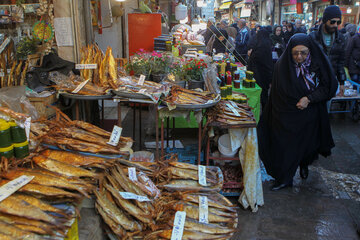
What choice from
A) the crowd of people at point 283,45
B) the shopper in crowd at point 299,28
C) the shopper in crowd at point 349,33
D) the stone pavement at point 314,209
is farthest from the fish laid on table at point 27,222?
the shopper in crowd at point 299,28

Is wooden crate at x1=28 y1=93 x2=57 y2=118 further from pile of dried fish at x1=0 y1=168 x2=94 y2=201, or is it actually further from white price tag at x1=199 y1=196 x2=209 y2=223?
white price tag at x1=199 y1=196 x2=209 y2=223

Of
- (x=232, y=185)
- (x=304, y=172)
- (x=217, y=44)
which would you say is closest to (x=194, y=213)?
(x=232, y=185)

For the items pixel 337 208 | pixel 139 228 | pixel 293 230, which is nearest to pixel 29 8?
pixel 139 228

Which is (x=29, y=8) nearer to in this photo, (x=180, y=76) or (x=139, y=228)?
(x=180, y=76)

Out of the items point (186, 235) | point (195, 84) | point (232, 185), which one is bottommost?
point (232, 185)

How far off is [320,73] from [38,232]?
3495mm

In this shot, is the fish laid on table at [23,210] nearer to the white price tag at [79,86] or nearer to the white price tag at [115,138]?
the white price tag at [115,138]

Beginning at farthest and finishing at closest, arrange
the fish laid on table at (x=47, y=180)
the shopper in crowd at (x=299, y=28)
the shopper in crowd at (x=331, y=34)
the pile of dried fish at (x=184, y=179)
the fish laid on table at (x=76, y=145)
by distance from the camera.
Result: the shopper in crowd at (x=299, y=28) → the shopper in crowd at (x=331, y=34) → the pile of dried fish at (x=184, y=179) → the fish laid on table at (x=76, y=145) → the fish laid on table at (x=47, y=180)

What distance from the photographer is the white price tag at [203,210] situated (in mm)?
2441

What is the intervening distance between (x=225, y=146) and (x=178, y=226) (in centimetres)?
178

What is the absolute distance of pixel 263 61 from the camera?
7469 mm

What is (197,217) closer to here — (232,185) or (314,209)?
(232,185)

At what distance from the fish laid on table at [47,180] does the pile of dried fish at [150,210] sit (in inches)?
11.6

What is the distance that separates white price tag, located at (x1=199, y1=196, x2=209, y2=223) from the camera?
2.44 metres
